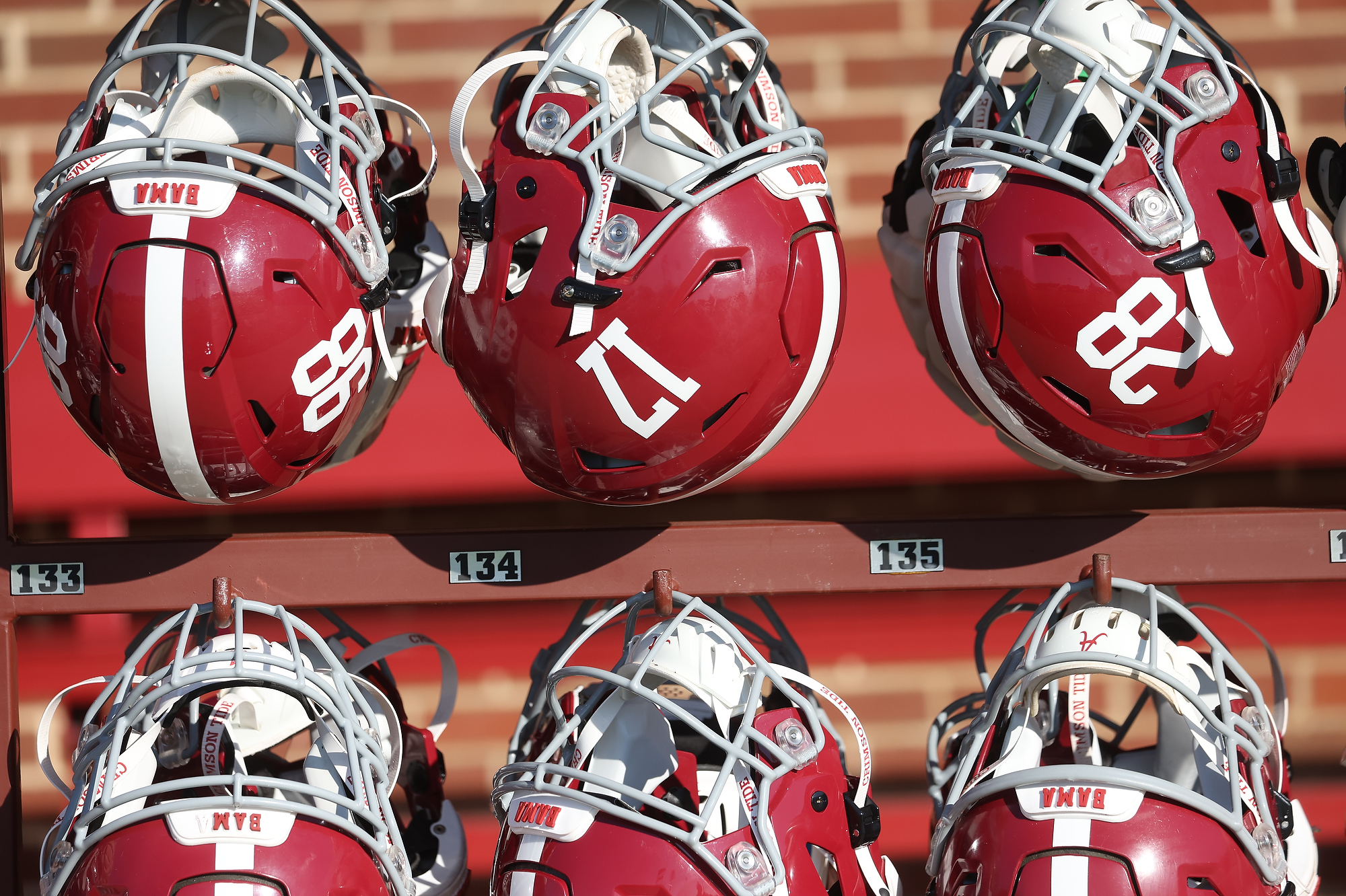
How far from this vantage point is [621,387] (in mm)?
966

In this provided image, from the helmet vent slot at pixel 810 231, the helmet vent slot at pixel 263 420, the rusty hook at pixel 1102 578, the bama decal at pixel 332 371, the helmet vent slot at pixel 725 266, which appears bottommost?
the rusty hook at pixel 1102 578

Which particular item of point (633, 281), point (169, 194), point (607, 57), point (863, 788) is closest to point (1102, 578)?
point (863, 788)

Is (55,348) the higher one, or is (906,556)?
(55,348)

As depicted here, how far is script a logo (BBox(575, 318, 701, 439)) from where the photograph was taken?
96 cm

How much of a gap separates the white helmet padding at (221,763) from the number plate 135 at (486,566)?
136mm

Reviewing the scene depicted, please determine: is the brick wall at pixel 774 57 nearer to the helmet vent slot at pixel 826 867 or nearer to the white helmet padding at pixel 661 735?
the white helmet padding at pixel 661 735

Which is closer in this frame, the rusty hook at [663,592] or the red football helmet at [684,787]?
the red football helmet at [684,787]

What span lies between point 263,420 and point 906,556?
576 mm

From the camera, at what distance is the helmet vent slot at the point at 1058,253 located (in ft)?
3.14

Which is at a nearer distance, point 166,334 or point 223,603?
point 166,334

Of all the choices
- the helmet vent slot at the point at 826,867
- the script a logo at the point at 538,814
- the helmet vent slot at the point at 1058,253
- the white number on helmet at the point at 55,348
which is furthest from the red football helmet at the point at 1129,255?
the white number on helmet at the point at 55,348

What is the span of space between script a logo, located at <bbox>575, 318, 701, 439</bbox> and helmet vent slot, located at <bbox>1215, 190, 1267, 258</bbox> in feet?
1.46

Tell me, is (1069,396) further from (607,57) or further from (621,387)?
(607,57)

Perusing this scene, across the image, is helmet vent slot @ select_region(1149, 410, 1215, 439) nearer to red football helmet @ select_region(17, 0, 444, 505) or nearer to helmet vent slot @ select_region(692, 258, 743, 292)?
helmet vent slot @ select_region(692, 258, 743, 292)
